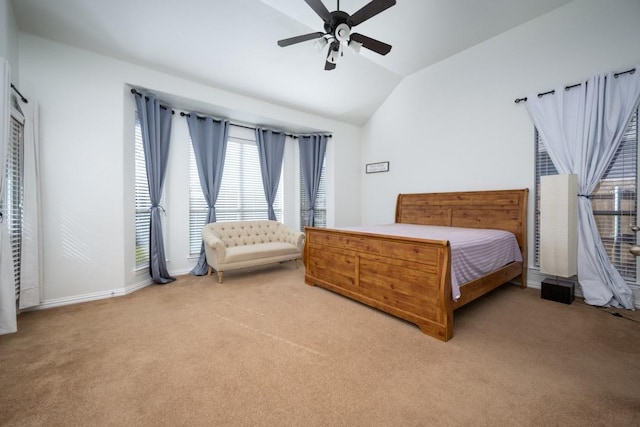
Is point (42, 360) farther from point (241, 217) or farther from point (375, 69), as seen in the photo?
point (375, 69)

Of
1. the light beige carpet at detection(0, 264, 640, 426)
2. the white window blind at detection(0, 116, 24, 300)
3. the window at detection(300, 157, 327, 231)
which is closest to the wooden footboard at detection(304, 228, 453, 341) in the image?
the light beige carpet at detection(0, 264, 640, 426)

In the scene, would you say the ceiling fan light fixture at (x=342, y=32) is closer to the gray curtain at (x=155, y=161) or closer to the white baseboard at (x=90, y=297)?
the gray curtain at (x=155, y=161)

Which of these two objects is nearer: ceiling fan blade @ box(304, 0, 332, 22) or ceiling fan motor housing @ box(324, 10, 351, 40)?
ceiling fan blade @ box(304, 0, 332, 22)

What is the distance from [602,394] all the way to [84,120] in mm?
5108

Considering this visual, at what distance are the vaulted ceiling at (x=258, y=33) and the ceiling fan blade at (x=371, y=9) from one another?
2.93 ft

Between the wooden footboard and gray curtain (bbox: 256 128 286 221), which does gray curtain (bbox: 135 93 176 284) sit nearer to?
gray curtain (bbox: 256 128 286 221)

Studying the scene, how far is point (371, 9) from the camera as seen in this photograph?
7.17ft

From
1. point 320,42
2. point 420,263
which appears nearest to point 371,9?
point 320,42

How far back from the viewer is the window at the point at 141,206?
353 centimetres

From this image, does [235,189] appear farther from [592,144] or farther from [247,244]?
[592,144]

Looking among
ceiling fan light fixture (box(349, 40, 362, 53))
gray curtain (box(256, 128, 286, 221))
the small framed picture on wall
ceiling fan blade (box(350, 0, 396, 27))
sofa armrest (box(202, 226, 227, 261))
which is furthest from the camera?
the small framed picture on wall

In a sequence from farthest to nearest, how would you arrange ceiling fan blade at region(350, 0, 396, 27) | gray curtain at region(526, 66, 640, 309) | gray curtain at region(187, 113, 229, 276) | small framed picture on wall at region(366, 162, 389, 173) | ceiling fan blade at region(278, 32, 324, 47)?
small framed picture on wall at region(366, 162, 389, 173) < gray curtain at region(187, 113, 229, 276) < gray curtain at region(526, 66, 640, 309) < ceiling fan blade at region(278, 32, 324, 47) < ceiling fan blade at region(350, 0, 396, 27)

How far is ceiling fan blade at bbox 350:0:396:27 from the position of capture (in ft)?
6.81

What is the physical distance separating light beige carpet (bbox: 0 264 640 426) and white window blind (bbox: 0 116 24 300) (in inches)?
24.9
